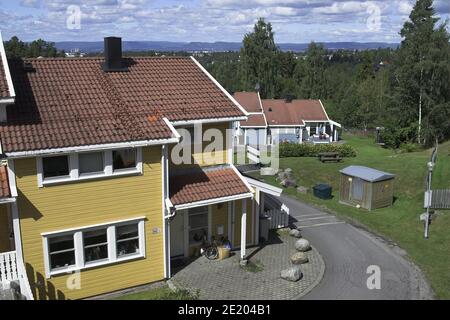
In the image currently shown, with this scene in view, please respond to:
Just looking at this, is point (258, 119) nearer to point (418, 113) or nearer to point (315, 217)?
point (418, 113)

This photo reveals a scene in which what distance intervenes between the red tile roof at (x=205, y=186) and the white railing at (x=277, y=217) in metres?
4.80

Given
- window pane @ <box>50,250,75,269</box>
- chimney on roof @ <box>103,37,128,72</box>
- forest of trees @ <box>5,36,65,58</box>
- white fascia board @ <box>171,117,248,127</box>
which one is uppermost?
forest of trees @ <box>5,36,65,58</box>

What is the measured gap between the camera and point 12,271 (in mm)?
16047

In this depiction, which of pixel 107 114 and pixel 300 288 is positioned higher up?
pixel 107 114

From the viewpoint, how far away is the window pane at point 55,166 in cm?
1619

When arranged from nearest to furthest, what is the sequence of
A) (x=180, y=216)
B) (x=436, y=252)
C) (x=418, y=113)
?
1. (x=180, y=216)
2. (x=436, y=252)
3. (x=418, y=113)

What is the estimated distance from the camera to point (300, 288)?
18656 mm

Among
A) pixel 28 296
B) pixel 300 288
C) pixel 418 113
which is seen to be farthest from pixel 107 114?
pixel 418 113

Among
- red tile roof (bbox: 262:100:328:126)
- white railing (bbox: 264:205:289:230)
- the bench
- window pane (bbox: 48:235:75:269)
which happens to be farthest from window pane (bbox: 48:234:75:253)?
red tile roof (bbox: 262:100:328:126)

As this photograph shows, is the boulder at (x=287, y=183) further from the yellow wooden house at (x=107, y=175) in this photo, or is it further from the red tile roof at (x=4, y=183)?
the red tile roof at (x=4, y=183)

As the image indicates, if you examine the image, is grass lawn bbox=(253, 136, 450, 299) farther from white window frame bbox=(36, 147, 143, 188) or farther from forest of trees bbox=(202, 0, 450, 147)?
white window frame bbox=(36, 147, 143, 188)

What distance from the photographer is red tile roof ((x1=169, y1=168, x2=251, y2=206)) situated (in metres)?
19.3

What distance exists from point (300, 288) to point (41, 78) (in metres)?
13.5

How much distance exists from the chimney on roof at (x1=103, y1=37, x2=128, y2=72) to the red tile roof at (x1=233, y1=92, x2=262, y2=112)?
36.0 metres
